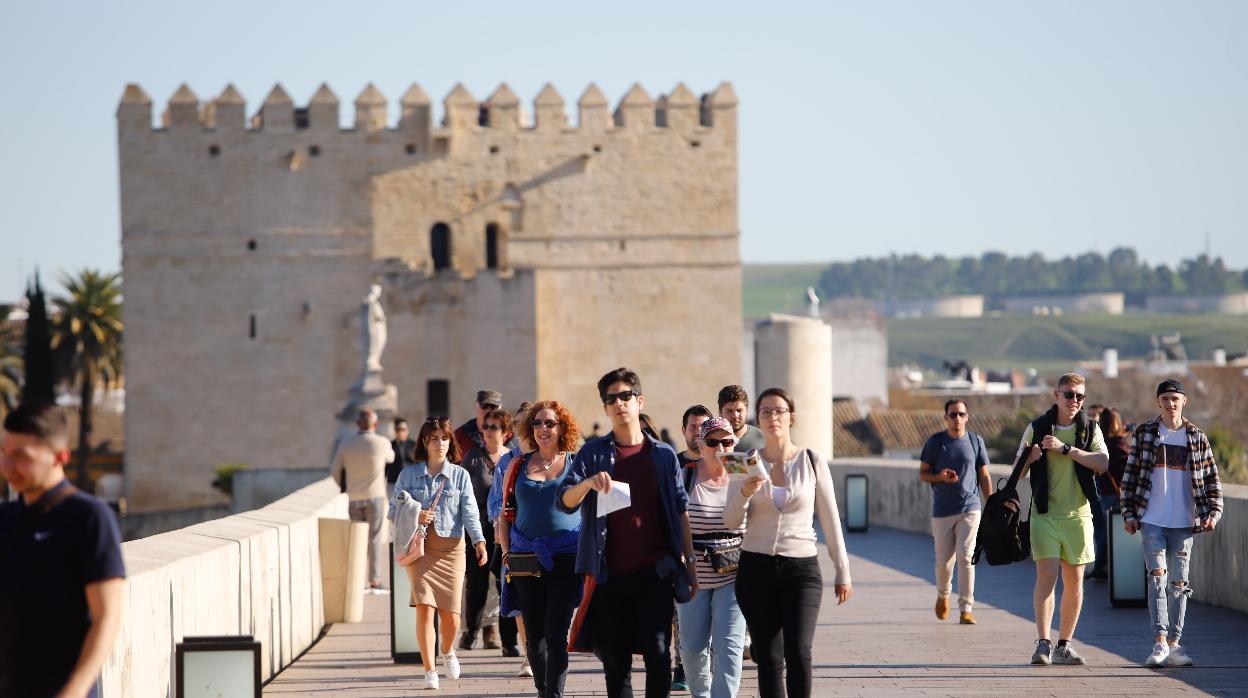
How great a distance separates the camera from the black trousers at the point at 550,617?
7.63 metres

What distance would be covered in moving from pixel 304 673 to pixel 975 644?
3.79 m

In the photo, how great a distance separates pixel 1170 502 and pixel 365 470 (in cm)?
670

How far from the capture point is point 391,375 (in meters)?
47.5

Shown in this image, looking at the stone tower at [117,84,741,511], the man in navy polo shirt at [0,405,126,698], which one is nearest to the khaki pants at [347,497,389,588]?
the man in navy polo shirt at [0,405,126,698]

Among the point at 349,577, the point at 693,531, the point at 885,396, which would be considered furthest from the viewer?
the point at 885,396

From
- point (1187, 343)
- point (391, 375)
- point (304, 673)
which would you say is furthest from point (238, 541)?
point (1187, 343)

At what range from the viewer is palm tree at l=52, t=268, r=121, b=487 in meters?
58.7

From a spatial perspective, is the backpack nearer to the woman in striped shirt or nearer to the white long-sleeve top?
the white long-sleeve top

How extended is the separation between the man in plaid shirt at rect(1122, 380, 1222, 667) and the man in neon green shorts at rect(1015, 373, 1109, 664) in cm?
23

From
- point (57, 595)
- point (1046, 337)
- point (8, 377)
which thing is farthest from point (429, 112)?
point (1046, 337)

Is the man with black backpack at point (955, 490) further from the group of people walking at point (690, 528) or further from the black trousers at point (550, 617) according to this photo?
the black trousers at point (550, 617)

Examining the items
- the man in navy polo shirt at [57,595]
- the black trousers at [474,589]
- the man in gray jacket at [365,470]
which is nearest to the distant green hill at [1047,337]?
the man in gray jacket at [365,470]

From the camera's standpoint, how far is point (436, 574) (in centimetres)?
973

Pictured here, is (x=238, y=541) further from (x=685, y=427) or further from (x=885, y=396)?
(x=885, y=396)
